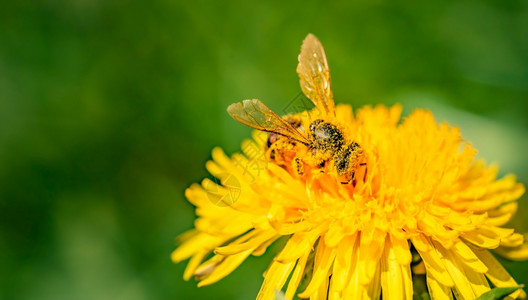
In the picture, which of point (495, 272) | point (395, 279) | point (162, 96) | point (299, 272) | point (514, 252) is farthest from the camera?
point (162, 96)

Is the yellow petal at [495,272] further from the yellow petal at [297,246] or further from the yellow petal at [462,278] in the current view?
the yellow petal at [297,246]

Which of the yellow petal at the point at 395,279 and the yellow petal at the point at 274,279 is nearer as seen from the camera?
the yellow petal at the point at 395,279

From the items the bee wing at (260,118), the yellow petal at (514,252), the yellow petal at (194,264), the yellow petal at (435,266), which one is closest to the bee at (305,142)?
the bee wing at (260,118)

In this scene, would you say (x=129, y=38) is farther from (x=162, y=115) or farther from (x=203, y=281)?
(x=203, y=281)

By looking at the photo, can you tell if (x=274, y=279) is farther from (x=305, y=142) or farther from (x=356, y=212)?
(x=305, y=142)

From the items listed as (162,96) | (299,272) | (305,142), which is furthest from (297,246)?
(162,96)

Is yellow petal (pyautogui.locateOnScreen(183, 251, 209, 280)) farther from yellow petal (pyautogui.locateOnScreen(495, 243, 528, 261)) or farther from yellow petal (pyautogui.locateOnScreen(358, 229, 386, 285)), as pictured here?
yellow petal (pyautogui.locateOnScreen(495, 243, 528, 261))

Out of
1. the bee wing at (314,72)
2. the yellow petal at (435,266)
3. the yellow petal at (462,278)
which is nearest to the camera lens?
the yellow petal at (435,266)

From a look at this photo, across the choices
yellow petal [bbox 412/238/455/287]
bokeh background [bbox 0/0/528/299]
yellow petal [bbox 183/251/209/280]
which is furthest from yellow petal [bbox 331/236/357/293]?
bokeh background [bbox 0/0/528/299]
